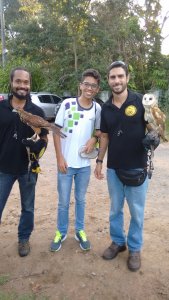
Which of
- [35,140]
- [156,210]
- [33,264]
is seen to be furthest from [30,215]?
[156,210]

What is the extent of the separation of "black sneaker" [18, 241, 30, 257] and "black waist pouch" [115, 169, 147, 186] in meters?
1.44

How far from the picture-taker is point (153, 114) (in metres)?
3.03

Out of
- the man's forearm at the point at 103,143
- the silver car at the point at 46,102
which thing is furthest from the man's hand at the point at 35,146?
the silver car at the point at 46,102

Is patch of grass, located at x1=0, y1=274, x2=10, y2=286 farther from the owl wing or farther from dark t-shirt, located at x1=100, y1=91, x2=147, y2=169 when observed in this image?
the owl wing

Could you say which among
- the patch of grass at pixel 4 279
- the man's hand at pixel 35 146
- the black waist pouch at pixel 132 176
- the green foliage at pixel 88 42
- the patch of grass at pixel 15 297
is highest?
the green foliage at pixel 88 42

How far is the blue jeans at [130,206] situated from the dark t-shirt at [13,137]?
0.94 meters

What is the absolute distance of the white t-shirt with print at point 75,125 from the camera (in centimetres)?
361

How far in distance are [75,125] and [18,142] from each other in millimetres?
643

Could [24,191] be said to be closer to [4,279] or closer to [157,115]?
[4,279]

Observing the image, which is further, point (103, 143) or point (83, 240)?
point (83, 240)

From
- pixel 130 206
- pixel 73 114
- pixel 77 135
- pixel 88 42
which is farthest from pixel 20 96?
pixel 88 42

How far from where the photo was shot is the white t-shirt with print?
3605 mm

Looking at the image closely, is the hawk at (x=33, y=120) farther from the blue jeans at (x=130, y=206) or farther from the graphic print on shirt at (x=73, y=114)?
the blue jeans at (x=130, y=206)

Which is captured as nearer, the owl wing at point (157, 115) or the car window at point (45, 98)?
the owl wing at point (157, 115)
